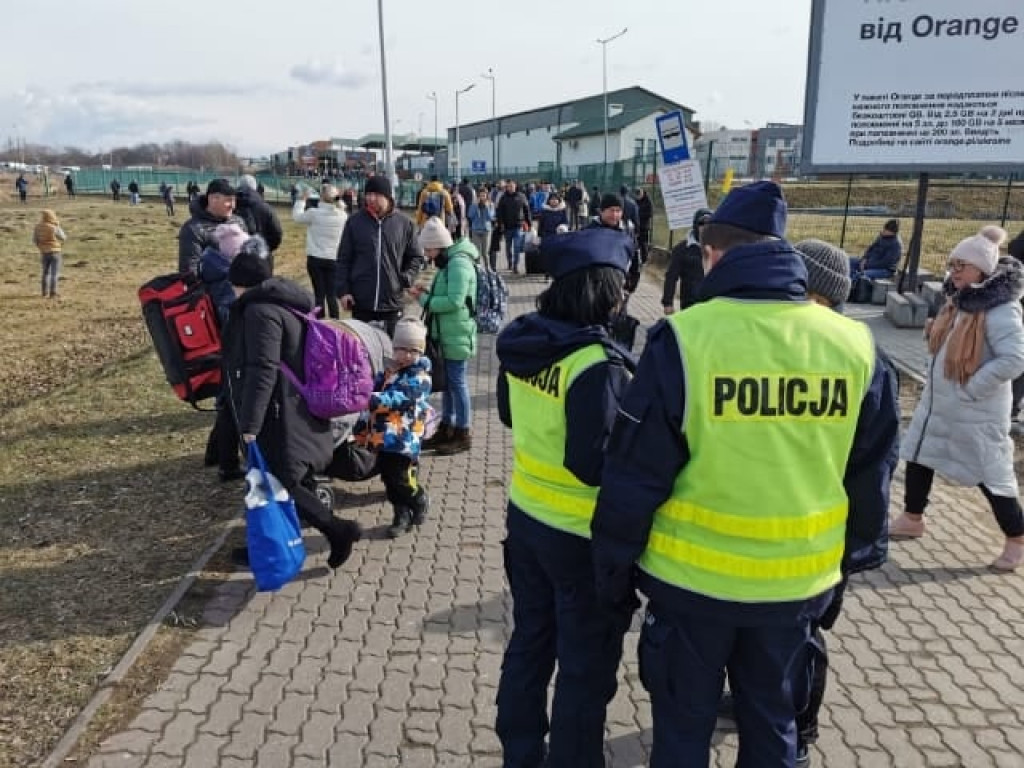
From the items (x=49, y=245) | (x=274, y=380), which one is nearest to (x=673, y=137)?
(x=274, y=380)

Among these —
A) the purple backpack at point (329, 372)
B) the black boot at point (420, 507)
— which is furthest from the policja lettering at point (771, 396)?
the black boot at point (420, 507)

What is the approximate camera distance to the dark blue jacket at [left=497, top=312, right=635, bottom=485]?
2307 mm

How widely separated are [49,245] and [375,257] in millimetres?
10533

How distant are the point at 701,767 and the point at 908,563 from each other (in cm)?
289

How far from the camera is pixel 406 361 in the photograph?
4746 millimetres

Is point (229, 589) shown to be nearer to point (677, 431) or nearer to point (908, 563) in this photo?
point (677, 431)

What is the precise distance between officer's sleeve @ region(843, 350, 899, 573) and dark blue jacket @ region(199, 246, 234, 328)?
4.08 meters

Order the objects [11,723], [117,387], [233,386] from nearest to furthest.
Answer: [11,723] < [233,386] < [117,387]

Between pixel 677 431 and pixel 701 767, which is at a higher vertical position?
pixel 677 431

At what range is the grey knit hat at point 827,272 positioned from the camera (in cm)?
268

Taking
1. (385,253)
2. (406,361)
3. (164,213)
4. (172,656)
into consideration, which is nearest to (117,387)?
(385,253)

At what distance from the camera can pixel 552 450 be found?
246 cm

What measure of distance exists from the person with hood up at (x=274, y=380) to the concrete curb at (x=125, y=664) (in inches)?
27.3

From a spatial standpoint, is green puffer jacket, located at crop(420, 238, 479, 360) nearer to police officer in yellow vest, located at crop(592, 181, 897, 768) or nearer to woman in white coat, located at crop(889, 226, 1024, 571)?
woman in white coat, located at crop(889, 226, 1024, 571)
